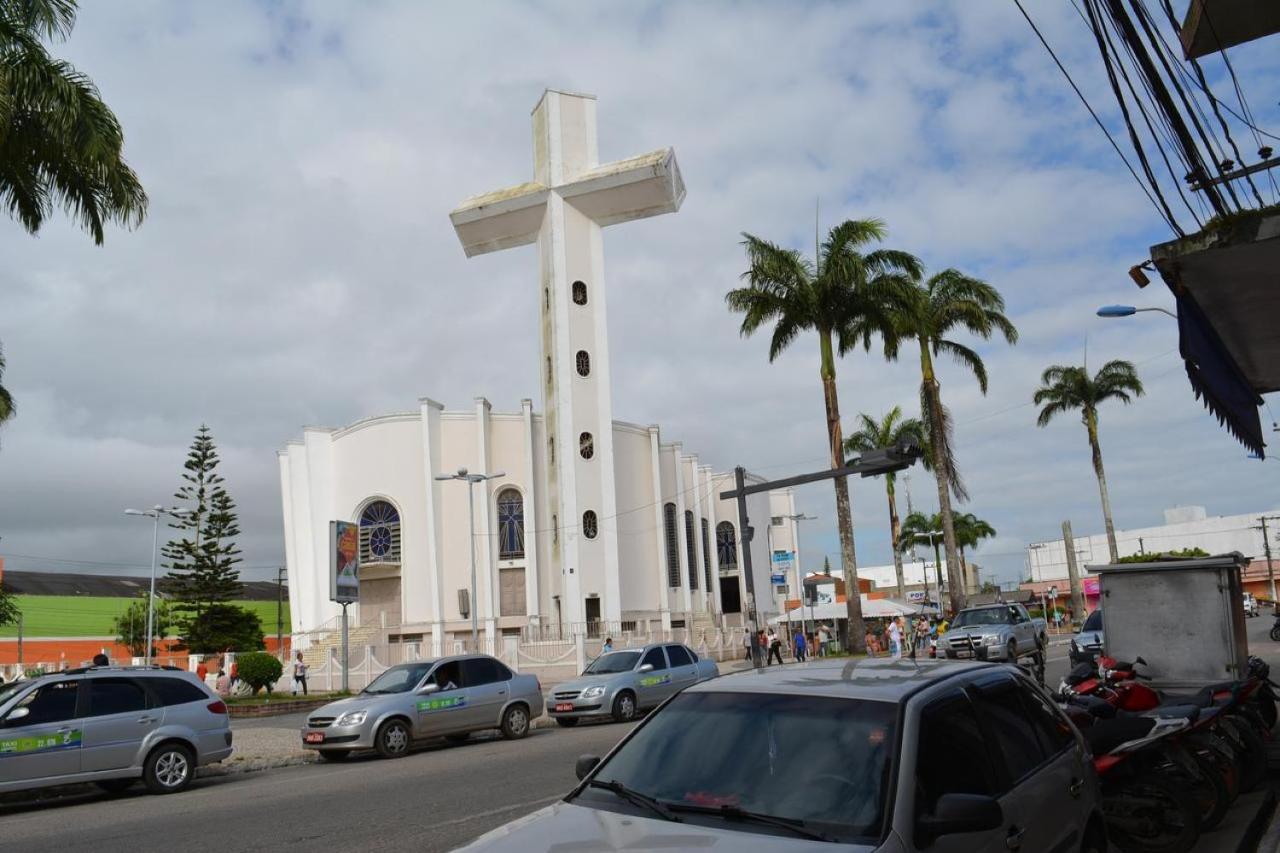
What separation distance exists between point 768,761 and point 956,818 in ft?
2.56

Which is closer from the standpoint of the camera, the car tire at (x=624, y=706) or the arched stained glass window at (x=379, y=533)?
the car tire at (x=624, y=706)

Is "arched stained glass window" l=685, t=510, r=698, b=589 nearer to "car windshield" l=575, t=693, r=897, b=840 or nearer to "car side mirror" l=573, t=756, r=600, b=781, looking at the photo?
"car side mirror" l=573, t=756, r=600, b=781

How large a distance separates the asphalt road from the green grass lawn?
218ft

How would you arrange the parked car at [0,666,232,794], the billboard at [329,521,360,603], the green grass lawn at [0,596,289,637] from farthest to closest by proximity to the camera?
the green grass lawn at [0,596,289,637] < the billboard at [329,521,360,603] < the parked car at [0,666,232,794]

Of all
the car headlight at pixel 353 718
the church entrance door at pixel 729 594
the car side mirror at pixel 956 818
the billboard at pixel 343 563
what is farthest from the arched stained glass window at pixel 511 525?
the car side mirror at pixel 956 818

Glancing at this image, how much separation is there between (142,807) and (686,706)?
9896 millimetres

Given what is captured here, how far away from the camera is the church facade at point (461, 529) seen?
A: 47500mm

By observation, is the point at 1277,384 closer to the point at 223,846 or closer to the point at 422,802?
the point at 422,802

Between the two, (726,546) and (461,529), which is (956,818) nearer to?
(461,529)

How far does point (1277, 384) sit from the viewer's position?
13.5m

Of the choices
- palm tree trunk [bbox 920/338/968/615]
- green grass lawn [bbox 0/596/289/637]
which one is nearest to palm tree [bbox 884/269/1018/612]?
palm tree trunk [bbox 920/338/968/615]

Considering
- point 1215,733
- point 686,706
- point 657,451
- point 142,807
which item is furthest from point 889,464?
point 657,451

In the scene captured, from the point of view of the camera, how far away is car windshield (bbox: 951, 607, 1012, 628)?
26.3 meters

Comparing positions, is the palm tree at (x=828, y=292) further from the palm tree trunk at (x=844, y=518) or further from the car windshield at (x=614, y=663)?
the car windshield at (x=614, y=663)
